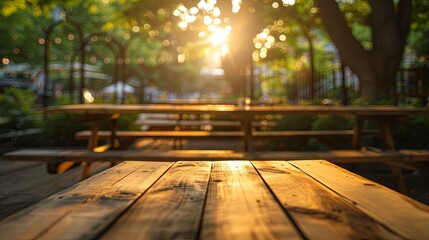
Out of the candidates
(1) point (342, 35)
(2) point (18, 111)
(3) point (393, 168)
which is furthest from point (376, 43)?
(2) point (18, 111)

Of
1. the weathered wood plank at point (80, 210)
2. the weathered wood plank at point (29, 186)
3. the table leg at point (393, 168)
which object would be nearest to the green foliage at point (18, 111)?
the weathered wood plank at point (29, 186)

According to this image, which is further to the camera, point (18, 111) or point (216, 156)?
point (18, 111)

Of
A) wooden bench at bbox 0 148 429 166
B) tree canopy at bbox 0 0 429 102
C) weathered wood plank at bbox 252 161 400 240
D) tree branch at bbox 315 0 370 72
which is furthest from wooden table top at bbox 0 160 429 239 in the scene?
tree canopy at bbox 0 0 429 102

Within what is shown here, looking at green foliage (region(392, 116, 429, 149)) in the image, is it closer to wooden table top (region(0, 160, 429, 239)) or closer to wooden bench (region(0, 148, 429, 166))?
wooden bench (region(0, 148, 429, 166))

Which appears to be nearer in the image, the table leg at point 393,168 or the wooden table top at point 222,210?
the wooden table top at point 222,210

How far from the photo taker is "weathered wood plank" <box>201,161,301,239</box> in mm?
1169

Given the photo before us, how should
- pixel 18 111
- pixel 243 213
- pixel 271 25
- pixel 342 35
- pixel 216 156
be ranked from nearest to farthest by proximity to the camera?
pixel 243 213, pixel 216 156, pixel 342 35, pixel 18 111, pixel 271 25

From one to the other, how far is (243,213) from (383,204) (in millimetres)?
536

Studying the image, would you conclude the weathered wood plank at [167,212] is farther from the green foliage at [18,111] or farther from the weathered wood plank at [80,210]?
the green foliage at [18,111]

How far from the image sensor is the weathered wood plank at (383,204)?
1.22 m

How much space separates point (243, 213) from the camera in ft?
4.45

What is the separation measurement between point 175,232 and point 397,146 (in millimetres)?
5643

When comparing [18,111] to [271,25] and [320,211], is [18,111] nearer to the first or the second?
[271,25]

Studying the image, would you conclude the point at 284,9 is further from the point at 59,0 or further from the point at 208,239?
the point at 208,239
